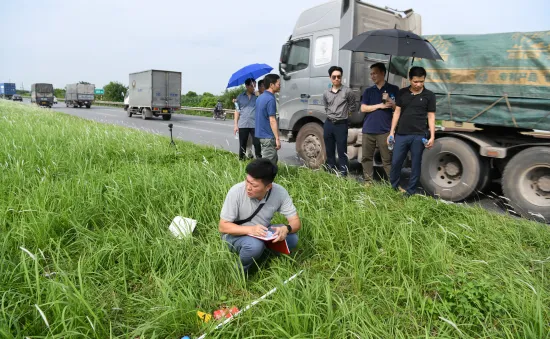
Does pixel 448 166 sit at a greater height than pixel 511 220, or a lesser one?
greater

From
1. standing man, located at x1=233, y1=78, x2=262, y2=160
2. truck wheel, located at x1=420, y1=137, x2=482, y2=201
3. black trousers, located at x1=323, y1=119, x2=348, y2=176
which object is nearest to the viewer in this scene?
truck wheel, located at x1=420, y1=137, x2=482, y2=201

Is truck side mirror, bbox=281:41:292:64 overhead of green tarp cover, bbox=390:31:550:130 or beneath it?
overhead

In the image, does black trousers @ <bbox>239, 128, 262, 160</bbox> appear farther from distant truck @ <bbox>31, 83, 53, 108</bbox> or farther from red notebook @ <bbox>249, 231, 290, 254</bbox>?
distant truck @ <bbox>31, 83, 53, 108</bbox>

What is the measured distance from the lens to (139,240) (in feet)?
10.4

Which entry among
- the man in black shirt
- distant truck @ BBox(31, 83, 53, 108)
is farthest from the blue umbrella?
distant truck @ BBox(31, 83, 53, 108)

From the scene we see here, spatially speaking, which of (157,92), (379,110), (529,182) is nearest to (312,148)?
(379,110)

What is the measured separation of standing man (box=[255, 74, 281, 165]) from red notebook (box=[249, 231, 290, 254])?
248 cm

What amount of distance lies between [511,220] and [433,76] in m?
2.27

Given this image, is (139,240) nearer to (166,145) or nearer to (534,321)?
(534,321)

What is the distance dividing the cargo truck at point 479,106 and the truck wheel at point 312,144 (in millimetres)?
294

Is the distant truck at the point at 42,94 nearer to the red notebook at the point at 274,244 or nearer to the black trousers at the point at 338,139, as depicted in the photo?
the black trousers at the point at 338,139

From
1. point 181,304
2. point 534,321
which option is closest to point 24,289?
point 181,304

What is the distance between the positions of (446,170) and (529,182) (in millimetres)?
1006

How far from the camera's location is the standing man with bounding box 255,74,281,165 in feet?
17.0
